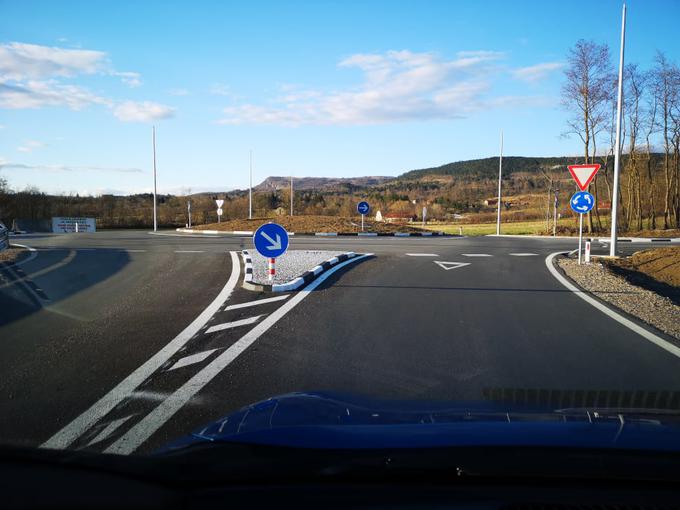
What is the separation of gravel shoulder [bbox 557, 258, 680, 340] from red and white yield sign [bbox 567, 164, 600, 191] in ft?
7.76

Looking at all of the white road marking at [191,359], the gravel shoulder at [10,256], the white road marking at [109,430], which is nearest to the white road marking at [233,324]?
the white road marking at [191,359]

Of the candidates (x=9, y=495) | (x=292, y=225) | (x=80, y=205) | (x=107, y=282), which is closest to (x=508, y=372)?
(x=9, y=495)

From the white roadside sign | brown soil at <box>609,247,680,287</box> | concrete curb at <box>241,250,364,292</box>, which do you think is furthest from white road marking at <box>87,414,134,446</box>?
the white roadside sign

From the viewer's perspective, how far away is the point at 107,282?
11898 millimetres

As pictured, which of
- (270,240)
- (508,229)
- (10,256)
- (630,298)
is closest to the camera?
(630,298)

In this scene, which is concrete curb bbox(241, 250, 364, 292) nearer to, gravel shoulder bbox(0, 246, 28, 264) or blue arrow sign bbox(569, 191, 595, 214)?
blue arrow sign bbox(569, 191, 595, 214)

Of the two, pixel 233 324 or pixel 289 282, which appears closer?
pixel 233 324

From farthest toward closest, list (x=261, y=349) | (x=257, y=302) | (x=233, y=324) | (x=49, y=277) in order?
1. (x=49, y=277)
2. (x=257, y=302)
3. (x=233, y=324)
4. (x=261, y=349)

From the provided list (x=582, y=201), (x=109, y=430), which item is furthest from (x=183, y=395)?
(x=582, y=201)

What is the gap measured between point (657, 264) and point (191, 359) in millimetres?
17176

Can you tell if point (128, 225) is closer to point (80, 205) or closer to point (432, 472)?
point (80, 205)

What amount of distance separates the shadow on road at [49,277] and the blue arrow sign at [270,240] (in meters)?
3.59

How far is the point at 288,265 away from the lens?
1409cm

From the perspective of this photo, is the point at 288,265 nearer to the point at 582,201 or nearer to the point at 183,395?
the point at 582,201
